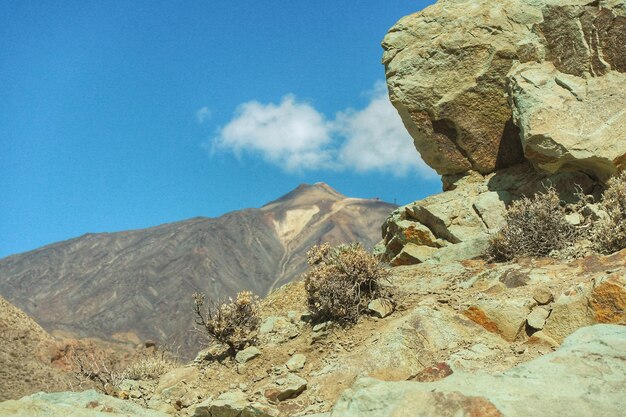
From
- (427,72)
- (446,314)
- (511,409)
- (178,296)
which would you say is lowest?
(511,409)

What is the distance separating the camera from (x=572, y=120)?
1093 cm

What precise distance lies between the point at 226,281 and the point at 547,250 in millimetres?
113156

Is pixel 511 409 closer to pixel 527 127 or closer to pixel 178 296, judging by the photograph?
pixel 527 127

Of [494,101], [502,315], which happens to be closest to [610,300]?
[502,315]

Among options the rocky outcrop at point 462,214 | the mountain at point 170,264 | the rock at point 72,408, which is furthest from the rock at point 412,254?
the mountain at point 170,264

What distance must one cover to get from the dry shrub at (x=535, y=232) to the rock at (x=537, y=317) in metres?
2.03

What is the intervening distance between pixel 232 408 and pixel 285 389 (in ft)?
2.17

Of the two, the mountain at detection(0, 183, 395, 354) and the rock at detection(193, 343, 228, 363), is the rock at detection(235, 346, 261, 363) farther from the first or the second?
the mountain at detection(0, 183, 395, 354)

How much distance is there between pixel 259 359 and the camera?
924cm

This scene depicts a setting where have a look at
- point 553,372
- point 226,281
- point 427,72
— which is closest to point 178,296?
point 226,281

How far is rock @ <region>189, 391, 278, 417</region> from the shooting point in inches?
292

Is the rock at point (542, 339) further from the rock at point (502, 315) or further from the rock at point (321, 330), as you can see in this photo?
the rock at point (321, 330)

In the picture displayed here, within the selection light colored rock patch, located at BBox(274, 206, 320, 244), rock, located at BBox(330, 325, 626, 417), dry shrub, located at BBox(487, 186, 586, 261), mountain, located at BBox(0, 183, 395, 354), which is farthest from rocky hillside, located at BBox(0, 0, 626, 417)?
light colored rock patch, located at BBox(274, 206, 320, 244)

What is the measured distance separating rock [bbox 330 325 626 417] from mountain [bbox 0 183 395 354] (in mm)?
86125
